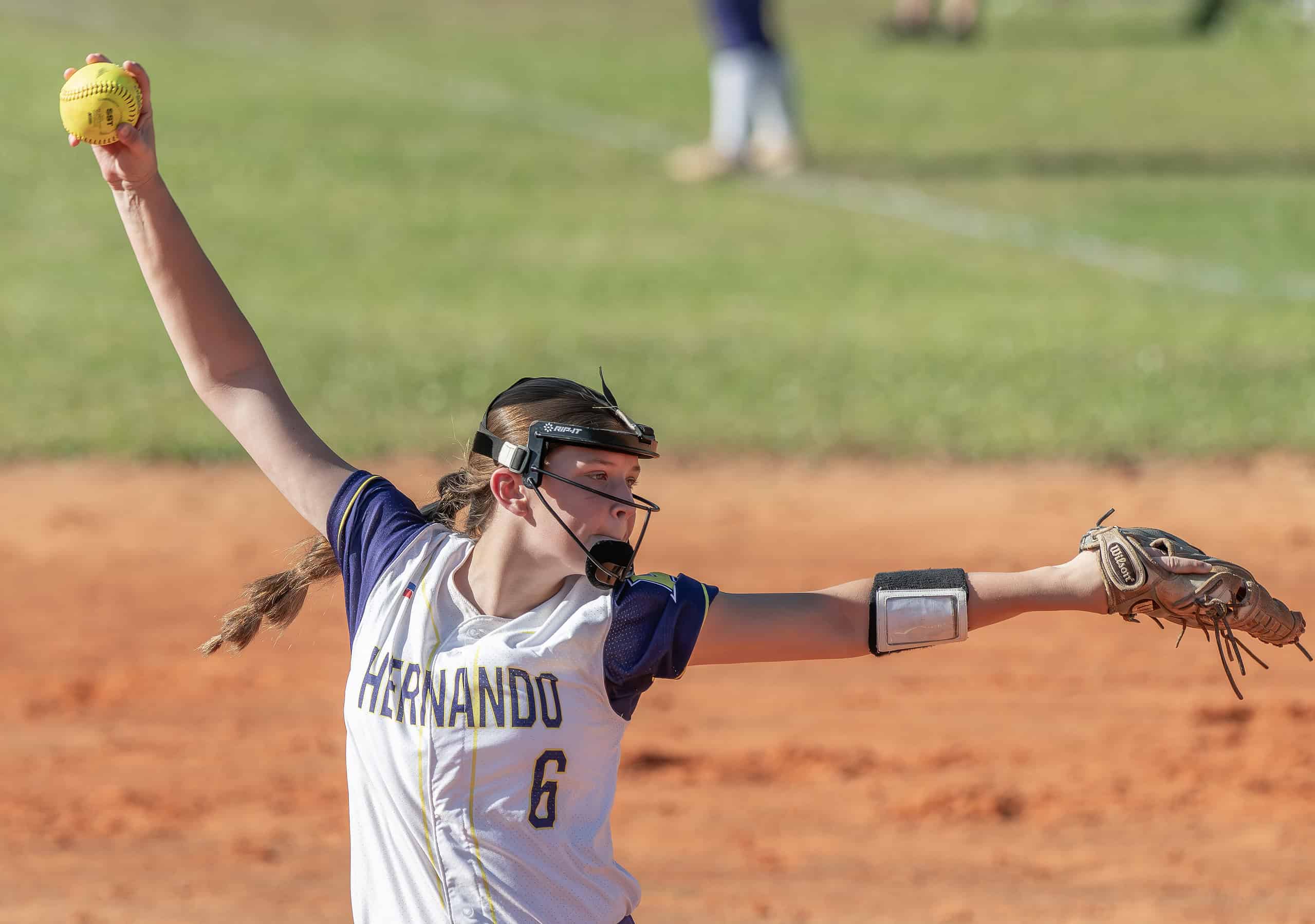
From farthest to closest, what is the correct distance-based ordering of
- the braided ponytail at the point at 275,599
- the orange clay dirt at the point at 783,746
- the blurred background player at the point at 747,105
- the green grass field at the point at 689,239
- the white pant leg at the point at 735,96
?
the white pant leg at the point at 735,96, the blurred background player at the point at 747,105, the green grass field at the point at 689,239, the orange clay dirt at the point at 783,746, the braided ponytail at the point at 275,599

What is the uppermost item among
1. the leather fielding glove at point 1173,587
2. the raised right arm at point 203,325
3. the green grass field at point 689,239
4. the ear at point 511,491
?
the green grass field at point 689,239

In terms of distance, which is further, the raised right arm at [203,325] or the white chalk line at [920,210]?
the white chalk line at [920,210]

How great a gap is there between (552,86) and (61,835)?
1617 centimetres

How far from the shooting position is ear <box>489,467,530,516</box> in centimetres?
285

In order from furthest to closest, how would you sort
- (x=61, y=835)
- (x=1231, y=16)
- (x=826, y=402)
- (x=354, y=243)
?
(x=1231, y=16) < (x=354, y=243) < (x=826, y=402) < (x=61, y=835)

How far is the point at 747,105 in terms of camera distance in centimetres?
1573

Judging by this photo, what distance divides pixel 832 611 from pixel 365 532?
2.82ft

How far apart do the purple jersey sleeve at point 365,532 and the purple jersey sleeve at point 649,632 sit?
45 cm

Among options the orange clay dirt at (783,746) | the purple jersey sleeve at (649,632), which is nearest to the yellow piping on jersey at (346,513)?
the purple jersey sleeve at (649,632)

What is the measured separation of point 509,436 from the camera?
289 centimetres

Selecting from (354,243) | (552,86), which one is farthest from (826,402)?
(552,86)

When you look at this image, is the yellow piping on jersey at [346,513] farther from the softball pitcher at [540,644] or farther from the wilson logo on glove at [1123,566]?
the wilson logo on glove at [1123,566]

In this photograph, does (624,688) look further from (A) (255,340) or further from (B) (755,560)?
(B) (755,560)

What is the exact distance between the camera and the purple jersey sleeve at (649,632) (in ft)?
9.07
